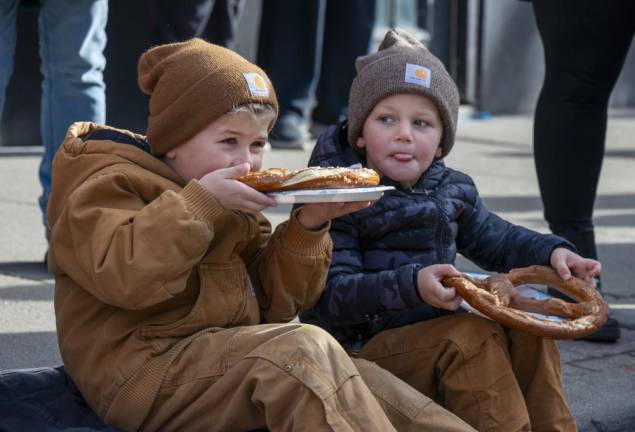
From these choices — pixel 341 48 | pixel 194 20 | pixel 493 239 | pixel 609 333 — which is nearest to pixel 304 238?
pixel 493 239

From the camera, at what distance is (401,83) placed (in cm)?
362

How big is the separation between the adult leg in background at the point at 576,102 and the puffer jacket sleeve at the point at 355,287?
1187mm

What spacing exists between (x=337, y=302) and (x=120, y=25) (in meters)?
4.41

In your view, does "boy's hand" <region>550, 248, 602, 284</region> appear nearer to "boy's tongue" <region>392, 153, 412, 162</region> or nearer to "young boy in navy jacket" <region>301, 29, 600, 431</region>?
"young boy in navy jacket" <region>301, 29, 600, 431</region>

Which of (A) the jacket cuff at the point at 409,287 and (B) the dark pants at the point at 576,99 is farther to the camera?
(B) the dark pants at the point at 576,99

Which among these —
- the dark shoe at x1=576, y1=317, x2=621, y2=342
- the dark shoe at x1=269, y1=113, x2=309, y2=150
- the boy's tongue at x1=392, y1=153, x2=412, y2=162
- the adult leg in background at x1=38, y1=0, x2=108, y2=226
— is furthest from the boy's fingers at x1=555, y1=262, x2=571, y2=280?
the dark shoe at x1=269, y1=113, x2=309, y2=150

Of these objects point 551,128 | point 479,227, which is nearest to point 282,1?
point 551,128

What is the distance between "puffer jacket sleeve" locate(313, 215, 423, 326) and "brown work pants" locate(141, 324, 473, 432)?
10.3 inches

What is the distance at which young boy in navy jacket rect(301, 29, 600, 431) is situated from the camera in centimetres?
337

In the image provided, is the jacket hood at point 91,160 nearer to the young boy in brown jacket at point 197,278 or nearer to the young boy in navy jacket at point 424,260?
the young boy in brown jacket at point 197,278

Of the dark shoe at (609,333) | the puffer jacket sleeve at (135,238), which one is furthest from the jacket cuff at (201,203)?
the dark shoe at (609,333)

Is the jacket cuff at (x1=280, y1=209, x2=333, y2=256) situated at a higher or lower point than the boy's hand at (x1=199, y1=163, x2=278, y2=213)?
lower

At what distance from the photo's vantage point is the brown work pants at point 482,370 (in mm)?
3338

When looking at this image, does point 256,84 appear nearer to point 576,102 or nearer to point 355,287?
point 355,287
